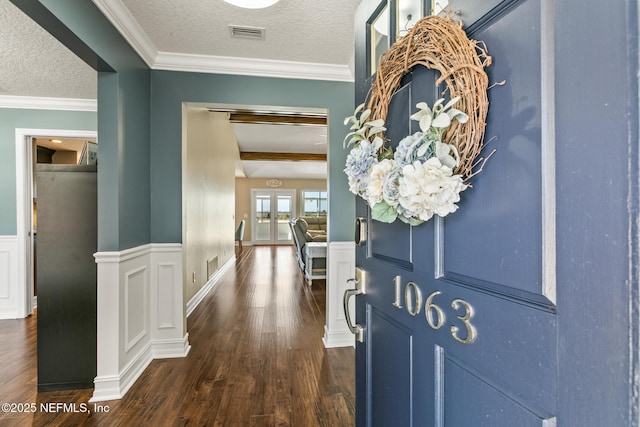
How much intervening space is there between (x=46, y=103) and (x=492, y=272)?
4715mm

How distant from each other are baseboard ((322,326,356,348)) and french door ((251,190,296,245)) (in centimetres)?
866

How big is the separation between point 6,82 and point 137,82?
5.90 feet

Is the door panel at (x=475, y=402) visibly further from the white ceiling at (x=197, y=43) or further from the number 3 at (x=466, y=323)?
the white ceiling at (x=197, y=43)

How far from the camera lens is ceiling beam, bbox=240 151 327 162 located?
8438 millimetres

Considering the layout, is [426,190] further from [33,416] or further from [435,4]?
[33,416]

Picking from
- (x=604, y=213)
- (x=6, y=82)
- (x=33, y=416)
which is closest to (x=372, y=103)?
(x=604, y=213)

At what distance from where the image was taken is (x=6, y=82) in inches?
118

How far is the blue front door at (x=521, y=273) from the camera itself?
17.6 inches

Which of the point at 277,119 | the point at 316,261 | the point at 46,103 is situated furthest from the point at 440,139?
the point at 316,261

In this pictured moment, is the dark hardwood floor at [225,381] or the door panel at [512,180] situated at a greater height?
the door panel at [512,180]

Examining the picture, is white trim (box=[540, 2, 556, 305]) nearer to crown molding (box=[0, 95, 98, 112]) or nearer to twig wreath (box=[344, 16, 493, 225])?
twig wreath (box=[344, 16, 493, 225])

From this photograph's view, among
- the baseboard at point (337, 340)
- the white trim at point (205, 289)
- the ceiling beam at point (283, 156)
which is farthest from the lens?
the ceiling beam at point (283, 156)

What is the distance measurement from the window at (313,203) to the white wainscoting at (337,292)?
28.6 feet

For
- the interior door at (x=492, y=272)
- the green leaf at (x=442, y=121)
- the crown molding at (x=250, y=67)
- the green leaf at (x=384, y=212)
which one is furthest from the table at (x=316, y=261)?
the green leaf at (x=442, y=121)
